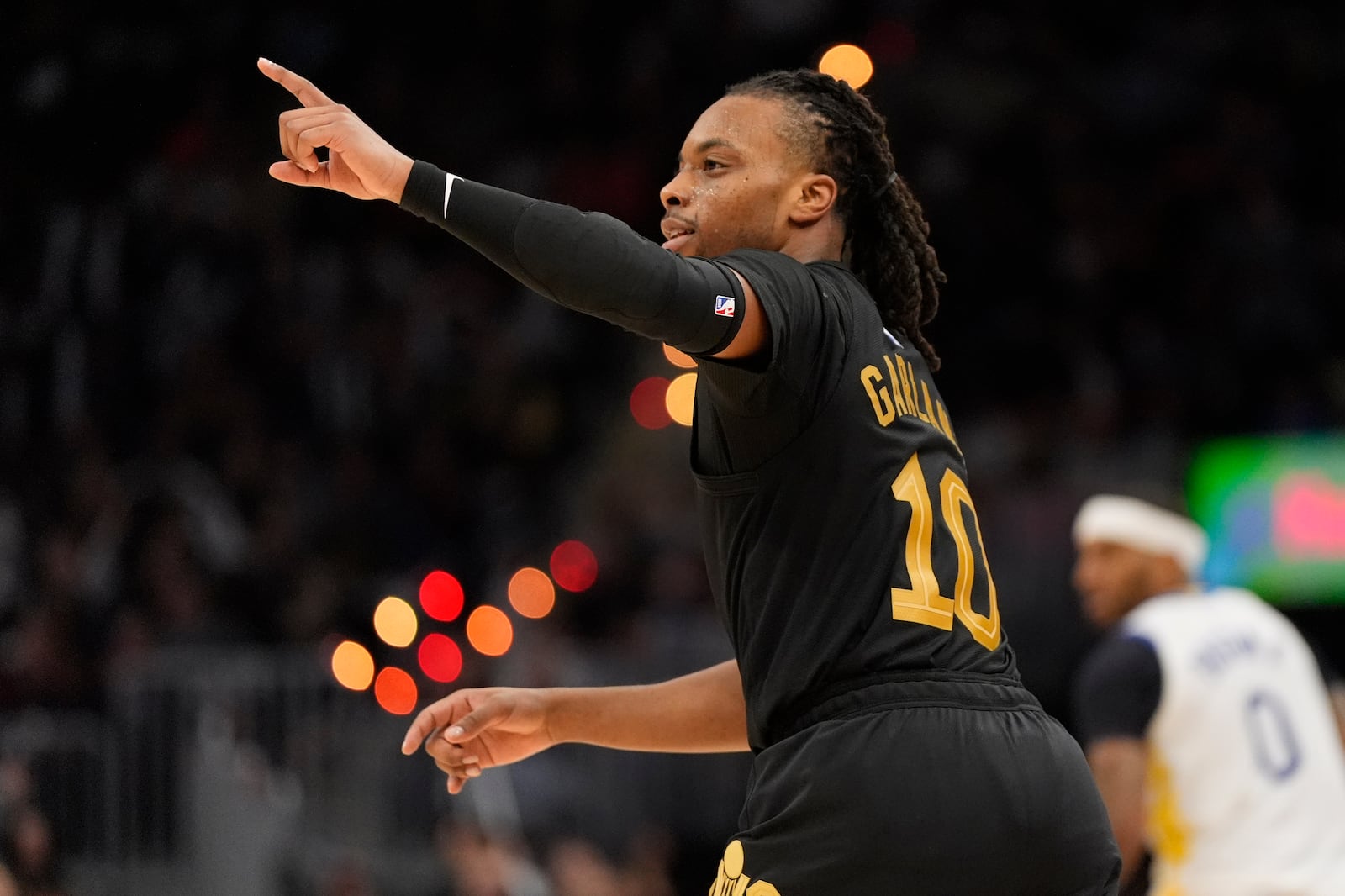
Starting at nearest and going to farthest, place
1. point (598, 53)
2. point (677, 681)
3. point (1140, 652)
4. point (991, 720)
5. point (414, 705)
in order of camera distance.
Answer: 1. point (991, 720)
2. point (677, 681)
3. point (1140, 652)
4. point (414, 705)
5. point (598, 53)

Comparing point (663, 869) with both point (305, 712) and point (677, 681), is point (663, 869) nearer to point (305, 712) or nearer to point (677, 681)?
point (305, 712)

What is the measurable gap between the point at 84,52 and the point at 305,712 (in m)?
5.75

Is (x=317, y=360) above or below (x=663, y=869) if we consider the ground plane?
above

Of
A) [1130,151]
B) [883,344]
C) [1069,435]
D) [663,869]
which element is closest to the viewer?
[883,344]

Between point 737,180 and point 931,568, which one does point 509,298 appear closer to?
point 737,180

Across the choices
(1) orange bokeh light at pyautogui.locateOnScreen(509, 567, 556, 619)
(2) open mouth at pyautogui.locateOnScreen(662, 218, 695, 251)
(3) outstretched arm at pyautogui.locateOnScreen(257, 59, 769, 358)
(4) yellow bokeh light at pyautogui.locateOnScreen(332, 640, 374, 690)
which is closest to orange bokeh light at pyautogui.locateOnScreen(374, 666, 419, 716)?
(4) yellow bokeh light at pyautogui.locateOnScreen(332, 640, 374, 690)

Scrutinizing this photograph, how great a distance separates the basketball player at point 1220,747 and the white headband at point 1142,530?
311 millimetres

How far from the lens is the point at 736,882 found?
8.95 feet

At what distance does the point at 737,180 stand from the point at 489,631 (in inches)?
278

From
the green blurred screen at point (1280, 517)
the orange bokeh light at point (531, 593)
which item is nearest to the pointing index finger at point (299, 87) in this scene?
the orange bokeh light at point (531, 593)

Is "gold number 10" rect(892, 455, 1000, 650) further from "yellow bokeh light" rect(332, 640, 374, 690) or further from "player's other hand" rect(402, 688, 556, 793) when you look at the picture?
"yellow bokeh light" rect(332, 640, 374, 690)

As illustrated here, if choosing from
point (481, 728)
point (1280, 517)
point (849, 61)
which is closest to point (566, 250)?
point (481, 728)

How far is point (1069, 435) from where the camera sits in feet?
33.9

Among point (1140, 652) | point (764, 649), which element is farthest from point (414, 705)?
point (764, 649)
